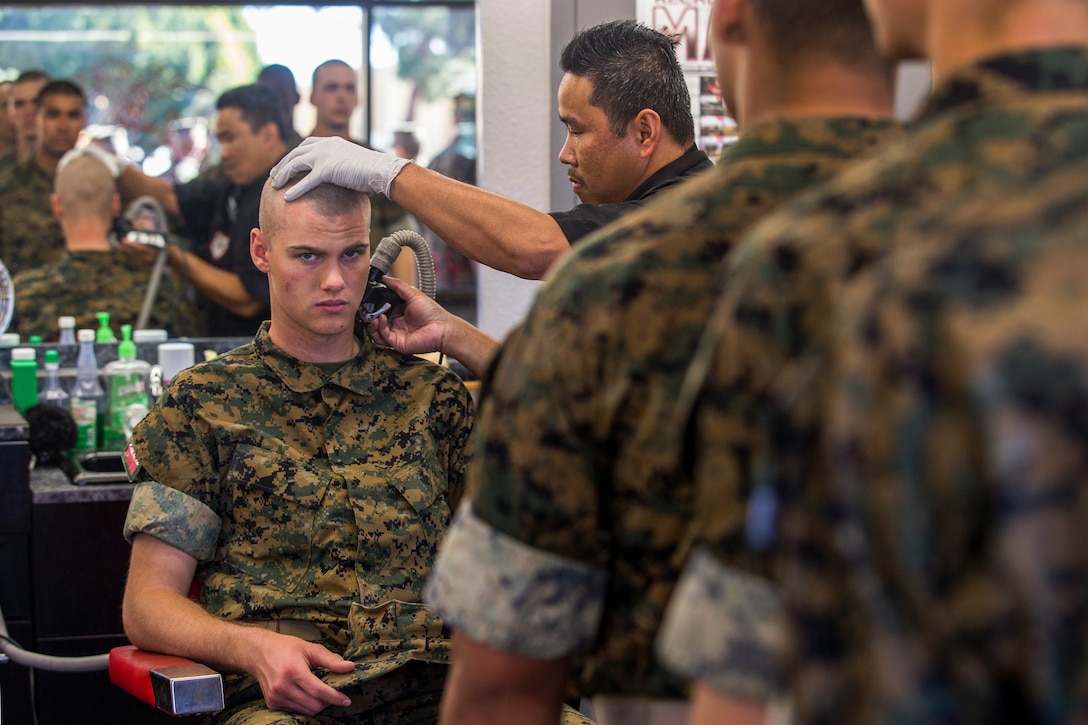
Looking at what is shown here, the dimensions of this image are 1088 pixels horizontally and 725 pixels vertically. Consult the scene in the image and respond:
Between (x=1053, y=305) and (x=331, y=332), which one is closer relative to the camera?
(x=1053, y=305)

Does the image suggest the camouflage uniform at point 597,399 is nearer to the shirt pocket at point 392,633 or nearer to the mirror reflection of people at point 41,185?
the shirt pocket at point 392,633

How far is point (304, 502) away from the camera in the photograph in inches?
90.0

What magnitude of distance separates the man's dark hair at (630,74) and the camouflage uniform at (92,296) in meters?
1.74

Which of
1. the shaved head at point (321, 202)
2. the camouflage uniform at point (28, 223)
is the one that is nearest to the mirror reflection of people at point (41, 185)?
the camouflage uniform at point (28, 223)

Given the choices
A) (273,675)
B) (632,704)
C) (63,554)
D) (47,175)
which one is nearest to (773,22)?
(632,704)

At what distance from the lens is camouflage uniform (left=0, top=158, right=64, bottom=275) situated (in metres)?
3.88

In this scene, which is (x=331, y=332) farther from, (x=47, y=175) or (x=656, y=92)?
(x=47, y=175)

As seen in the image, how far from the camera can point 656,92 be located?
261 cm

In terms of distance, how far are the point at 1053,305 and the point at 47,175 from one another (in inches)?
152

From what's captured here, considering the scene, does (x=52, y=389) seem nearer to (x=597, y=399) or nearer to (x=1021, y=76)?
(x=597, y=399)

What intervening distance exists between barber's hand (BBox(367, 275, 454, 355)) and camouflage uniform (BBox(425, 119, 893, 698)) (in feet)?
4.47

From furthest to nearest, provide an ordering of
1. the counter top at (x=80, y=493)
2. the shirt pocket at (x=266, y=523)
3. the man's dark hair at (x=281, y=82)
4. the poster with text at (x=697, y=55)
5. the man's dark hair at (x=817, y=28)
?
the man's dark hair at (x=281, y=82) → the poster with text at (x=697, y=55) → the counter top at (x=80, y=493) → the shirt pocket at (x=266, y=523) → the man's dark hair at (x=817, y=28)

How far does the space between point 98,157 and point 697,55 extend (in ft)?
6.27

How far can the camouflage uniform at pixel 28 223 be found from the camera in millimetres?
3877
